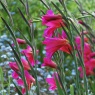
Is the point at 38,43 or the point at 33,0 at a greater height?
the point at 33,0

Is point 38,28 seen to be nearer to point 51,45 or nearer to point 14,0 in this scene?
point 14,0

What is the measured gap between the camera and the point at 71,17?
4.09ft

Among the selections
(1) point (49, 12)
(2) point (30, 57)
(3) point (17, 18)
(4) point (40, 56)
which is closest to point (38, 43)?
(4) point (40, 56)

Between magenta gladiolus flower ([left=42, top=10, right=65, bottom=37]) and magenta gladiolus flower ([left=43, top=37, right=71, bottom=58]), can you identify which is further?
magenta gladiolus flower ([left=43, top=37, right=71, bottom=58])

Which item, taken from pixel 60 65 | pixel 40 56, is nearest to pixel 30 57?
pixel 60 65

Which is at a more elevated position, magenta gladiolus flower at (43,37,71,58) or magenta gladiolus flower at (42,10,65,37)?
A: magenta gladiolus flower at (42,10,65,37)

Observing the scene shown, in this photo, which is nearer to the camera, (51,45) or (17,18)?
(51,45)

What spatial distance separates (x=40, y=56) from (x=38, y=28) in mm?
573

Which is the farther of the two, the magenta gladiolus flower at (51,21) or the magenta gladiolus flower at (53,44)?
the magenta gladiolus flower at (53,44)

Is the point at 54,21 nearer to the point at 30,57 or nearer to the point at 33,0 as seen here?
the point at 30,57

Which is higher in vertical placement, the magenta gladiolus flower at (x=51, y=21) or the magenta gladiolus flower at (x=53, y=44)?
the magenta gladiolus flower at (x=51, y=21)

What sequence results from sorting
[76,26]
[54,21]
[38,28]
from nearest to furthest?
[76,26] < [54,21] < [38,28]

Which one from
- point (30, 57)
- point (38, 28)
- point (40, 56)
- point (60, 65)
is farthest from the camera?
point (38, 28)

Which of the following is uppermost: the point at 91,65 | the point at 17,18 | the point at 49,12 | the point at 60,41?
the point at 17,18
